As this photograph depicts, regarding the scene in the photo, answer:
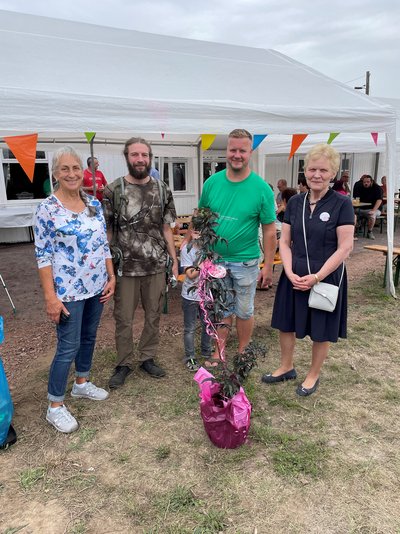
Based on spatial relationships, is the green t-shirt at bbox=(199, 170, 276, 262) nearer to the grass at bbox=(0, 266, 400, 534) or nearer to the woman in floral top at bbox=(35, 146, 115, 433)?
the woman in floral top at bbox=(35, 146, 115, 433)

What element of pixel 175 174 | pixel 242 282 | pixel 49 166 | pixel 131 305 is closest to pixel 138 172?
pixel 131 305

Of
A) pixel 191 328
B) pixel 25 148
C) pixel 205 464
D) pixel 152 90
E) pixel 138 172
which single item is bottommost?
pixel 205 464

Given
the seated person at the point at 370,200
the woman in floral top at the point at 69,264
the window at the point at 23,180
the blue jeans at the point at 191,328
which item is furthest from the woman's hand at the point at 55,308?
the seated person at the point at 370,200

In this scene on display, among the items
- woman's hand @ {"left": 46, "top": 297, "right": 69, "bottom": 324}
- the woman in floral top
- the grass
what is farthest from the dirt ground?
woman's hand @ {"left": 46, "top": 297, "right": 69, "bottom": 324}

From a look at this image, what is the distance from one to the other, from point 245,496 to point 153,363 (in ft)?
4.54

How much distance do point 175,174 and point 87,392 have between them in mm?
10186

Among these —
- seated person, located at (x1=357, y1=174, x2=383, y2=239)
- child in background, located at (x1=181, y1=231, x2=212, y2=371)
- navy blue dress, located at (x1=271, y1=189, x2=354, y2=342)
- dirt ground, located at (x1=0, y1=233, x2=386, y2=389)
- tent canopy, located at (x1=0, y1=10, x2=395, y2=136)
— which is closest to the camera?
navy blue dress, located at (x1=271, y1=189, x2=354, y2=342)

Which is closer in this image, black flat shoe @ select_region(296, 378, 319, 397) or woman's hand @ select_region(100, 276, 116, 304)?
woman's hand @ select_region(100, 276, 116, 304)

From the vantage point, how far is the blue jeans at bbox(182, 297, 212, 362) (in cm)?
309

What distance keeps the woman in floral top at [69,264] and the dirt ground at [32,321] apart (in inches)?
36.5

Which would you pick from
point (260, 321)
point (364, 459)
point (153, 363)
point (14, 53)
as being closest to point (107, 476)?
point (153, 363)

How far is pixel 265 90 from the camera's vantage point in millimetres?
4262

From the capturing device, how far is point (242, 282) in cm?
280

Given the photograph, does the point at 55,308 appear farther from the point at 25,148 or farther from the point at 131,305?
the point at 25,148
